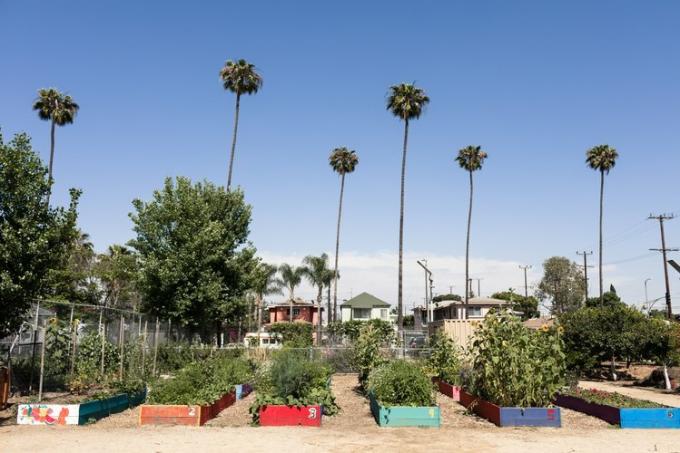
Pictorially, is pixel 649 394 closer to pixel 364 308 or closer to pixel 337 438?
pixel 337 438

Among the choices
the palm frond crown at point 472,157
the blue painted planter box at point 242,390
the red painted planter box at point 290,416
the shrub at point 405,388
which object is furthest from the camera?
the palm frond crown at point 472,157

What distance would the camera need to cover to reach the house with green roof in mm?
91688

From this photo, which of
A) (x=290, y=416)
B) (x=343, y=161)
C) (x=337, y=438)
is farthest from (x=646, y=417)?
(x=343, y=161)

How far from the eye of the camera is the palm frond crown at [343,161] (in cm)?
6106

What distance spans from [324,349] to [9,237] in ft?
62.7

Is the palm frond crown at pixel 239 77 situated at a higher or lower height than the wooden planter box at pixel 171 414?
higher

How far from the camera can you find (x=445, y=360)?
2255 cm

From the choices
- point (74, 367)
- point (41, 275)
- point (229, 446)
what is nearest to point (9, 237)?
point (41, 275)

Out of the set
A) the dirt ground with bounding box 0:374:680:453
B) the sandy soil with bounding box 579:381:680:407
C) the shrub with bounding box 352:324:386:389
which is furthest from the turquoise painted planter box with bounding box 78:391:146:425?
the sandy soil with bounding box 579:381:680:407

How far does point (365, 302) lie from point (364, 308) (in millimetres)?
1266

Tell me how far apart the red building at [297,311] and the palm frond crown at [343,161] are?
3415cm

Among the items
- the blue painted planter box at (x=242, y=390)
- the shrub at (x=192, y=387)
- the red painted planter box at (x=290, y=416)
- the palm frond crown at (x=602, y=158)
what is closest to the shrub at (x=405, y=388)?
the red painted planter box at (x=290, y=416)

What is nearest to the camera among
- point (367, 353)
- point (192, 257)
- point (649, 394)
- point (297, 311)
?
point (367, 353)

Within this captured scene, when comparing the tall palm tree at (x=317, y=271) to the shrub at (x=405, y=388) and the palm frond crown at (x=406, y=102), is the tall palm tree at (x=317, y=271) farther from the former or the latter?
the shrub at (x=405, y=388)
